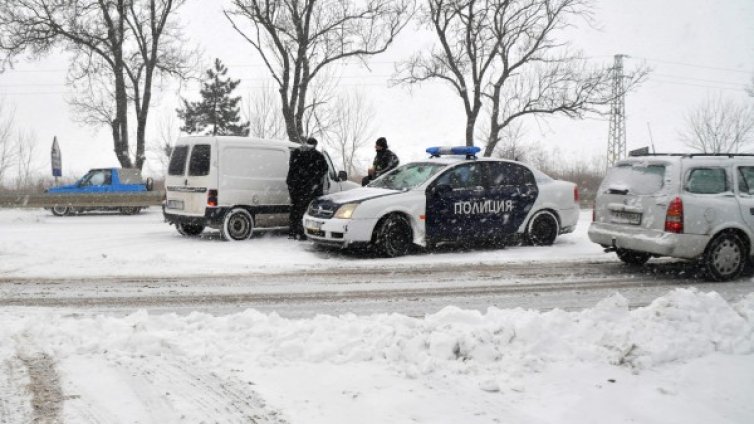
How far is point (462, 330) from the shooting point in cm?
492

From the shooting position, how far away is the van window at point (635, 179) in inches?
343

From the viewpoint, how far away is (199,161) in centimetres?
1218

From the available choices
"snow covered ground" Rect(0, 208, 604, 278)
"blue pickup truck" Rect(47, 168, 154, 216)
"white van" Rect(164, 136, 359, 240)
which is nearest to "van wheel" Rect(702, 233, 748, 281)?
"snow covered ground" Rect(0, 208, 604, 278)

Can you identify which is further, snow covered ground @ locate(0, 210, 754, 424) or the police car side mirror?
the police car side mirror

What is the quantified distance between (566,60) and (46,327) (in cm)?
2650

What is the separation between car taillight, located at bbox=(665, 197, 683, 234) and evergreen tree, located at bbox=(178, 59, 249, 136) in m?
A: 37.9

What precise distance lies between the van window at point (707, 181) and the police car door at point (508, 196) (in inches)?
129

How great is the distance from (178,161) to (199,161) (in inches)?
28.7

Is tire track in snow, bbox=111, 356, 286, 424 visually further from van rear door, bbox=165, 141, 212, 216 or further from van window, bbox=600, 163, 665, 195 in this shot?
van rear door, bbox=165, 141, 212, 216

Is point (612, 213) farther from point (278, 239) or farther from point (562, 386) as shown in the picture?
point (278, 239)

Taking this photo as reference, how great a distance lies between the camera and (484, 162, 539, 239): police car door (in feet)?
36.3

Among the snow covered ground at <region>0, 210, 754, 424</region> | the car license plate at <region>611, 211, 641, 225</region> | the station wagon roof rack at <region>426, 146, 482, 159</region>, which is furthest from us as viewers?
the station wagon roof rack at <region>426, 146, 482, 159</region>

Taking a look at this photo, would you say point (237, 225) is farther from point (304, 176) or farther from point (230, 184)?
point (304, 176)

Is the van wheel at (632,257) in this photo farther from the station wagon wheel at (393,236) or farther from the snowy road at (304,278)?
the station wagon wheel at (393,236)
